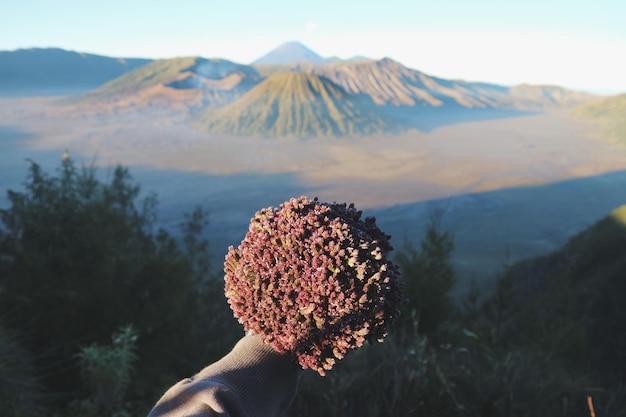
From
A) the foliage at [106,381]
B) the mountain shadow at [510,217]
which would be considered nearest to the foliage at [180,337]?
the foliage at [106,381]

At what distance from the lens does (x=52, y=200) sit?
12.9m

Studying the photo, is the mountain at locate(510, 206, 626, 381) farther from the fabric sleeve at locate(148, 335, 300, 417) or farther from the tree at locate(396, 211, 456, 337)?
the fabric sleeve at locate(148, 335, 300, 417)

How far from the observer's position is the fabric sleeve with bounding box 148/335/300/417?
162 cm

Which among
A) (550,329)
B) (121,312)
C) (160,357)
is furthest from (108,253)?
(550,329)

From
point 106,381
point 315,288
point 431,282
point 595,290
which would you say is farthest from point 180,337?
point 595,290

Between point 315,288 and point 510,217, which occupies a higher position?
point 315,288

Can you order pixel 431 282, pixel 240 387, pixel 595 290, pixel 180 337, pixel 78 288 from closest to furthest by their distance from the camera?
pixel 240 387, pixel 78 288, pixel 180 337, pixel 431 282, pixel 595 290

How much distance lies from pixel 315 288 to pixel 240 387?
0.45 metres

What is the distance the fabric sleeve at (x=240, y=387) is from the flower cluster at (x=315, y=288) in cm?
8

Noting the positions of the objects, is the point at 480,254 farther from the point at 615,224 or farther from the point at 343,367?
the point at 343,367

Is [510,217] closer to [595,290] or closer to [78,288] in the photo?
[595,290]

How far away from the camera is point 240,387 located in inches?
68.3

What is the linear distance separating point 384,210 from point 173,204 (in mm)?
76131

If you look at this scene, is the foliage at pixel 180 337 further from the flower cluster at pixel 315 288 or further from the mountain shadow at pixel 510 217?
the mountain shadow at pixel 510 217
